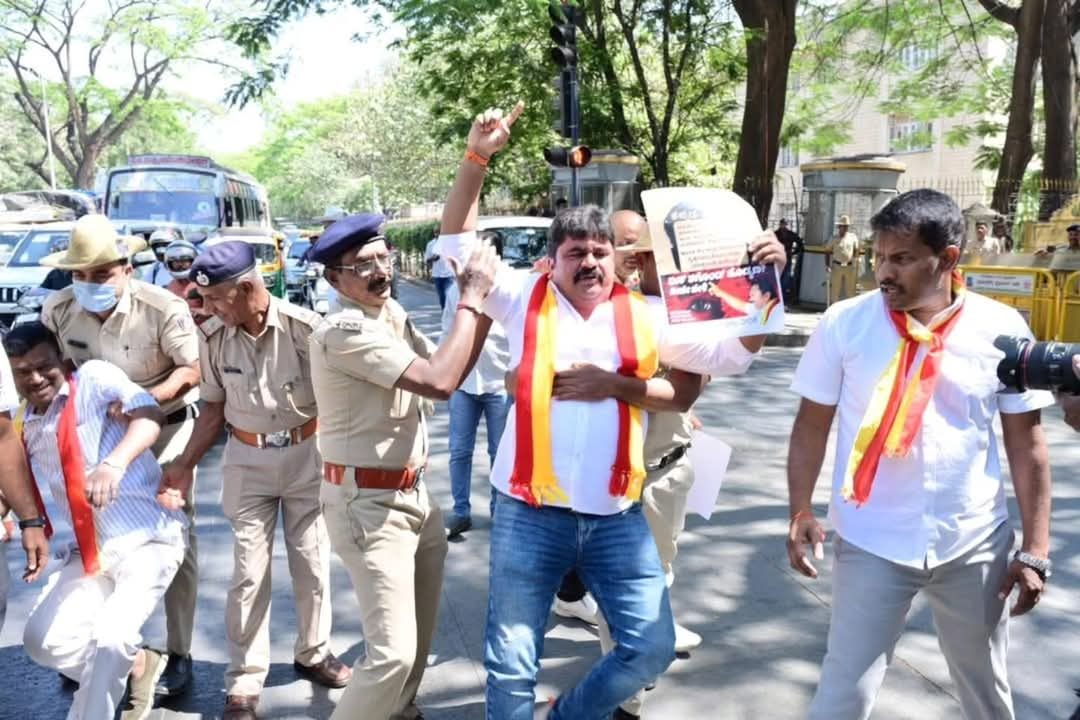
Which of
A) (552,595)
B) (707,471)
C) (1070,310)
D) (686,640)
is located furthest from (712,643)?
(1070,310)

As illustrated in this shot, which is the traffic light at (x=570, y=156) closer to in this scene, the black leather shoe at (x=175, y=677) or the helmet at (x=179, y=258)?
the helmet at (x=179, y=258)

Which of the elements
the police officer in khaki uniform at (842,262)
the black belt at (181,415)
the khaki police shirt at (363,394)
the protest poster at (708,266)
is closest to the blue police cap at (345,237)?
the khaki police shirt at (363,394)

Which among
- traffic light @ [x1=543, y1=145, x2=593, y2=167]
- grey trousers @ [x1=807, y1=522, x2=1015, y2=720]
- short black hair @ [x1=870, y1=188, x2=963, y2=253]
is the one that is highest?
traffic light @ [x1=543, y1=145, x2=593, y2=167]

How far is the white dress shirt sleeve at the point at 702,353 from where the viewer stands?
298cm

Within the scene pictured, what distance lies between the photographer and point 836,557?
295 centimetres

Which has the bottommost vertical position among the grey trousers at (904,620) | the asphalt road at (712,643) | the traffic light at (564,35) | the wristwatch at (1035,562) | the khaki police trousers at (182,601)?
the asphalt road at (712,643)

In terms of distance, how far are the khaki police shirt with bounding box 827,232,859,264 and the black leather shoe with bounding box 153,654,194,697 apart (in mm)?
14348

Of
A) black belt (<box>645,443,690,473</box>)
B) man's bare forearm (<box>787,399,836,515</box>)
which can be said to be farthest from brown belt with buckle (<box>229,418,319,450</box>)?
man's bare forearm (<box>787,399,836,515</box>)

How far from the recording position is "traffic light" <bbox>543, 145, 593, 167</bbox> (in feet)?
30.5

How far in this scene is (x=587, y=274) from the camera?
306cm

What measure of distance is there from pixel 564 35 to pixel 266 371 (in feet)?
30.5

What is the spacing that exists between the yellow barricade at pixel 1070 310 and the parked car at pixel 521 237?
6292mm

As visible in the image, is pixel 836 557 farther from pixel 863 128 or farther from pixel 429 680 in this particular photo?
pixel 863 128

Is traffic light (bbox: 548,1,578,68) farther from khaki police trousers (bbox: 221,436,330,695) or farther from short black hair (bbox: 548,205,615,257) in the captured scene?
short black hair (bbox: 548,205,615,257)
